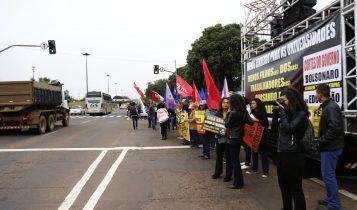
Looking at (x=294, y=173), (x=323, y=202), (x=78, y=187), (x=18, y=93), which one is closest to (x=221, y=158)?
(x=323, y=202)

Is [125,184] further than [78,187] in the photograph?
Yes

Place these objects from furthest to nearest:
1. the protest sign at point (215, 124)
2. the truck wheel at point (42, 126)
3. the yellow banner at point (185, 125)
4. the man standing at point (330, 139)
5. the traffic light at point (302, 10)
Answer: the truck wheel at point (42, 126)
the yellow banner at point (185, 125)
the traffic light at point (302, 10)
the protest sign at point (215, 124)
the man standing at point (330, 139)

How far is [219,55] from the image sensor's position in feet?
125

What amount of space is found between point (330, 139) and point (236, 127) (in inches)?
82.8

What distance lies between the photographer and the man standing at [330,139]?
577 cm

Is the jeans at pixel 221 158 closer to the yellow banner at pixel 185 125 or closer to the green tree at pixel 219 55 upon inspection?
the yellow banner at pixel 185 125

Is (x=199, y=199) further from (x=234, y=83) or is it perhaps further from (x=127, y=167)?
(x=234, y=83)

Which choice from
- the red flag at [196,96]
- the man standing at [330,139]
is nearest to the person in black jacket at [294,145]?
the man standing at [330,139]

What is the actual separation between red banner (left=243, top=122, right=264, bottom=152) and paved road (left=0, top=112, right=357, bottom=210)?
2.23 ft

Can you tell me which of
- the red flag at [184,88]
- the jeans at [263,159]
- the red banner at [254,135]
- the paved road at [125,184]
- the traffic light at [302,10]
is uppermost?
the traffic light at [302,10]

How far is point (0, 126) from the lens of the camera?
1992cm

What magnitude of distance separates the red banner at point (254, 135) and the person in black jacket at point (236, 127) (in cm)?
137

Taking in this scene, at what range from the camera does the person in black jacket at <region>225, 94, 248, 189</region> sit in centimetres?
754

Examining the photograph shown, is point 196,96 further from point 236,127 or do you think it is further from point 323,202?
point 323,202
